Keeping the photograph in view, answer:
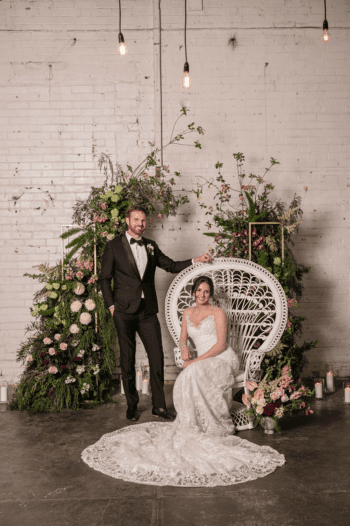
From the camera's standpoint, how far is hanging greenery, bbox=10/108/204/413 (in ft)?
14.7

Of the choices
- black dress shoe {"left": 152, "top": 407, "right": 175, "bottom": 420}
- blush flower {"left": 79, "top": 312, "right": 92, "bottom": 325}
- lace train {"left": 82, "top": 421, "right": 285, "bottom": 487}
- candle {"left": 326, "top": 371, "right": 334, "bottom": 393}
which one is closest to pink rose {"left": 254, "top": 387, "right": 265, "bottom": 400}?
lace train {"left": 82, "top": 421, "right": 285, "bottom": 487}

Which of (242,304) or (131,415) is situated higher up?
(242,304)

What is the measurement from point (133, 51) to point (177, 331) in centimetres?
324

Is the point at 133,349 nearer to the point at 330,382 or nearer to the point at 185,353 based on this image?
the point at 185,353

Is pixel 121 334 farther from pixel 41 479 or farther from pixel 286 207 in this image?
A: pixel 286 207

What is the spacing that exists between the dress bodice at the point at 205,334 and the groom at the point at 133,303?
430 mm

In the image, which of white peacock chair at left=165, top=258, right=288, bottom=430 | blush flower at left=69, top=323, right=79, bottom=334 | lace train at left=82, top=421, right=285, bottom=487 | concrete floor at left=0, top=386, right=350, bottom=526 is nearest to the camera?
concrete floor at left=0, top=386, right=350, bottom=526

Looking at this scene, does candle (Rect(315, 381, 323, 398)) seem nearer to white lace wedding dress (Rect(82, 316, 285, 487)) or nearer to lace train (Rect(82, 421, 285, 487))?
white lace wedding dress (Rect(82, 316, 285, 487))

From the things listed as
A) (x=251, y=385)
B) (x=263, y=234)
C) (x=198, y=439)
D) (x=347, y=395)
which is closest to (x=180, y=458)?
(x=198, y=439)

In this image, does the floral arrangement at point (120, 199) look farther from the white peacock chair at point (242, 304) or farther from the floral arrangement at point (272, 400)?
the floral arrangement at point (272, 400)

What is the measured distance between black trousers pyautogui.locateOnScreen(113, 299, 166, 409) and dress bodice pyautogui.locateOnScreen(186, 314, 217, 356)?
1.41 feet

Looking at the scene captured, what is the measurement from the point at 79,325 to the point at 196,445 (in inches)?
74.1

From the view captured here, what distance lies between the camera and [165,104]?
215 inches

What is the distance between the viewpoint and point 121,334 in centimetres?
416
